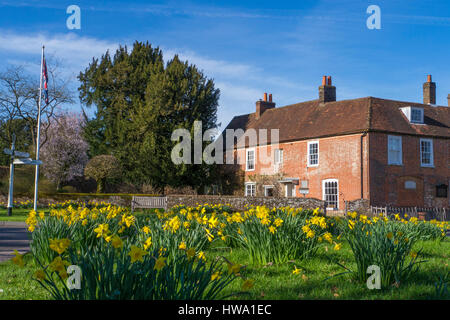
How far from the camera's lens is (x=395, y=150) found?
95.8ft

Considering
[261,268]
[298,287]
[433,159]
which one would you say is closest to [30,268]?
[261,268]

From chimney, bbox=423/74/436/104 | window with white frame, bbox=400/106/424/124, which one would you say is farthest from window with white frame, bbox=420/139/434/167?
chimney, bbox=423/74/436/104

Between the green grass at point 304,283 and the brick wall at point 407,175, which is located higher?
the brick wall at point 407,175

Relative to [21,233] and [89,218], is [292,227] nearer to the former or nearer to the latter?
[89,218]

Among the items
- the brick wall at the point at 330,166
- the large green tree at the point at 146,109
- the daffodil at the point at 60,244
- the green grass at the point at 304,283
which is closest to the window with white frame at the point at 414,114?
the brick wall at the point at 330,166

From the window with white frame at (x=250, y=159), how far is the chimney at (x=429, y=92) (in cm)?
1376

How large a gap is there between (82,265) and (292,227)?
14.1ft

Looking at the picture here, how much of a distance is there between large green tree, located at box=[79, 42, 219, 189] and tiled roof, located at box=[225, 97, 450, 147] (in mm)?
6668

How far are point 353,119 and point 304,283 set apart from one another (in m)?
25.3

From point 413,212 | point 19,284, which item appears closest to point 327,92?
point 413,212

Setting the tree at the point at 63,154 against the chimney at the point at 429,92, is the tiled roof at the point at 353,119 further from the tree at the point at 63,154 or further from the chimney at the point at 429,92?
the tree at the point at 63,154

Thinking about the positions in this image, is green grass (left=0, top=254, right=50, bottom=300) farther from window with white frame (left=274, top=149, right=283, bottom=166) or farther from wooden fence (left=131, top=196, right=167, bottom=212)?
window with white frame (left=274, top=149, right=283, bottom=166)

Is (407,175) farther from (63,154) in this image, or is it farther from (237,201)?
(63,154)

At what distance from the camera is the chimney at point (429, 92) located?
33.7 metres
